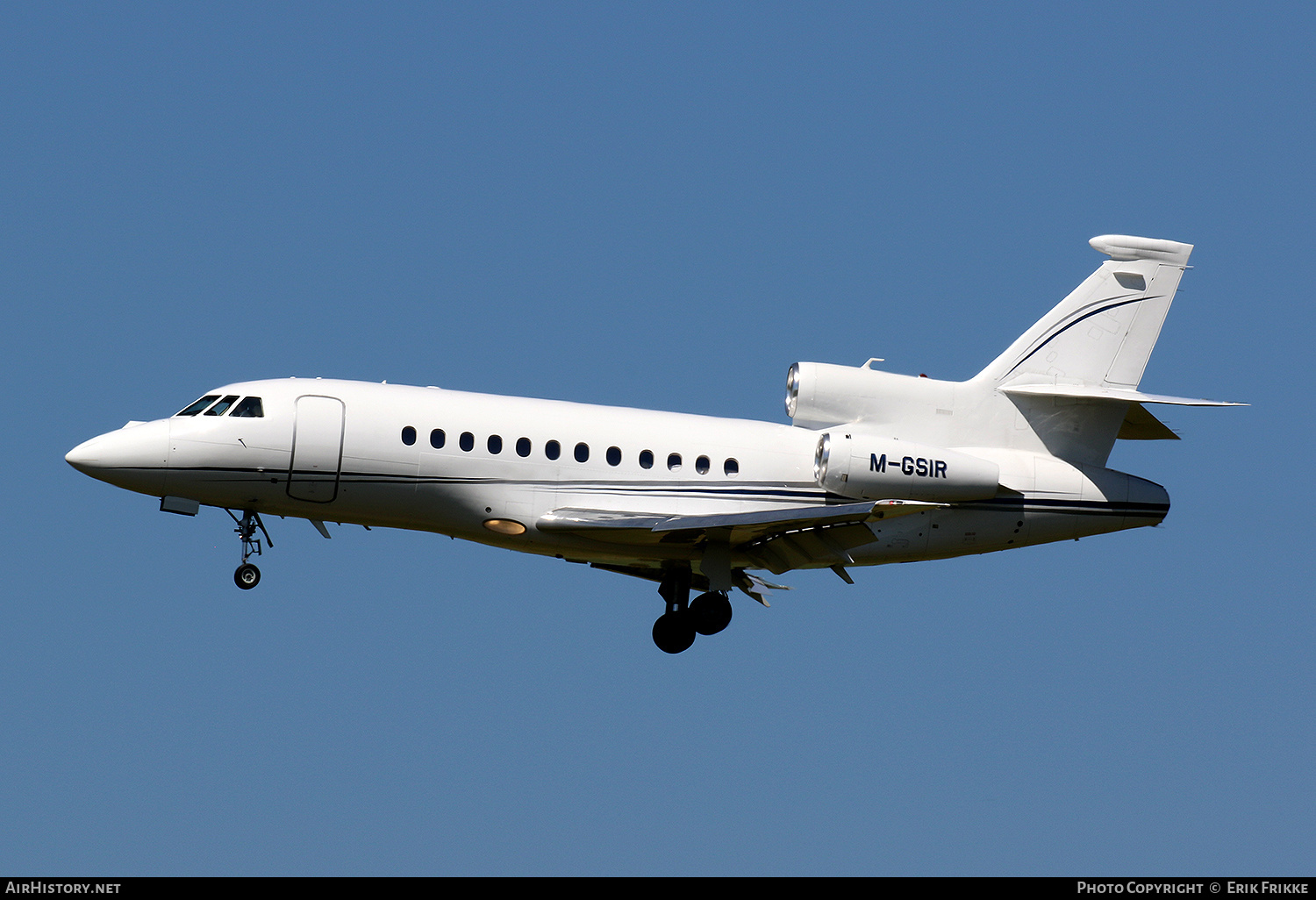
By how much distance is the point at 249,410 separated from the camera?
1055 inches

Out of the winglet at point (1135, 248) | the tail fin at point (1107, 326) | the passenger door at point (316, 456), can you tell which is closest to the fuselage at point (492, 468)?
the passenger door at point (316, 456)

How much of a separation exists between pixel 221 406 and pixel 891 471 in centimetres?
1080

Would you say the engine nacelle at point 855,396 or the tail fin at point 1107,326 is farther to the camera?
the tail fin at point 1107,326

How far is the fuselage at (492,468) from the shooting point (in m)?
26.6

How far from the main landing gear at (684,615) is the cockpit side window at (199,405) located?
8338mm

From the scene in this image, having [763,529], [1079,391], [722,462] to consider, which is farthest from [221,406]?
[1079,391]

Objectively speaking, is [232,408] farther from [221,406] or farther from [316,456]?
[316,456]

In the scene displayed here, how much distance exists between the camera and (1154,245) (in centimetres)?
3034

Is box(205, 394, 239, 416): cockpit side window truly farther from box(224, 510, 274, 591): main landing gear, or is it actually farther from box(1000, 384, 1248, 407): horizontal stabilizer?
box(1000, 384, 1248, 407): horizontal stabilizer

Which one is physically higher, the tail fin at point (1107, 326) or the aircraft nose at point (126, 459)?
the tail fin at point (1107, 326)

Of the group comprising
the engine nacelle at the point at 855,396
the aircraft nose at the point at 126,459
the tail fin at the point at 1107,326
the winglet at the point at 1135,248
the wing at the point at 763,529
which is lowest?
the wing at the point at 763,529

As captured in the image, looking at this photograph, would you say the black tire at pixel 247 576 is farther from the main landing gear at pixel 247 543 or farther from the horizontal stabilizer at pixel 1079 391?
the horizontal stabilizer at pixel 1079 391

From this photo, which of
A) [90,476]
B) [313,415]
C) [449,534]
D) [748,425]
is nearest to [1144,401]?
[748,425]
